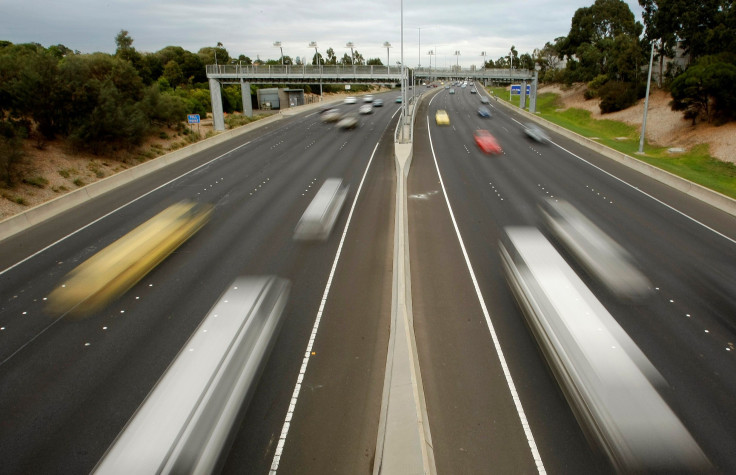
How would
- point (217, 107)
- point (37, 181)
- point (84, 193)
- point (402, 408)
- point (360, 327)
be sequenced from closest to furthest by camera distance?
point (402, 408) < point (360, 327) < point (84, 193) < point (37, 181) < point (217, 107)

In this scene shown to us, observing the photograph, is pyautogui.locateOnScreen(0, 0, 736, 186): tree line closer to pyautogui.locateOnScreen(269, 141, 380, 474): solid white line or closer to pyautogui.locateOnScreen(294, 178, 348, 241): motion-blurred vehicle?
pyautogui.locateOnScreen(294, 178, 348, 241): motion-blurred vehicle

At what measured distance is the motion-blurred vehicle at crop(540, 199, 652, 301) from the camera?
15.4 m

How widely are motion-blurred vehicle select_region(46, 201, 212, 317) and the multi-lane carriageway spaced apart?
19.0 inches

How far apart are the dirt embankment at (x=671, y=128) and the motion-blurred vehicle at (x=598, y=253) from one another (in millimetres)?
23318

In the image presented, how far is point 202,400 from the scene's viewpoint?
29.0 feet

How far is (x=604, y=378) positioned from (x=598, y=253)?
8.69 m

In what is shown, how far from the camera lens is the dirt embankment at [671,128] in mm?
38844

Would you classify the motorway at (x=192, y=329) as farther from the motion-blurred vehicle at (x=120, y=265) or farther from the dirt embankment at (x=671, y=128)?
the dirt embankment at (x=671, y=128)

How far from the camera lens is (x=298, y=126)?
192 ft

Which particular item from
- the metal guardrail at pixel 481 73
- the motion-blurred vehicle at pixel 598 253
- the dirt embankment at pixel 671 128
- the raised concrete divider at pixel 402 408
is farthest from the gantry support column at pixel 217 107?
the raised concrete divider at pixel 402 408

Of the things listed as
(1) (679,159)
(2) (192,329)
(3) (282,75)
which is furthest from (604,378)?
(3) (282,75)

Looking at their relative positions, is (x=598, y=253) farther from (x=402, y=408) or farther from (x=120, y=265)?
(x=120, y=265)

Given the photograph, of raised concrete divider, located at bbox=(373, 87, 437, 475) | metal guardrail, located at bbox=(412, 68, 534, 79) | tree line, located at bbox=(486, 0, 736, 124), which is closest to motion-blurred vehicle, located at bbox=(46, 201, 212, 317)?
raised concrete divider, located at bbox=(373, 87, 437, 475)

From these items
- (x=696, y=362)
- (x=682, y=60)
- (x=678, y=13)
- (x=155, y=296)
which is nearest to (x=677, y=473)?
(x=696, y=362)
